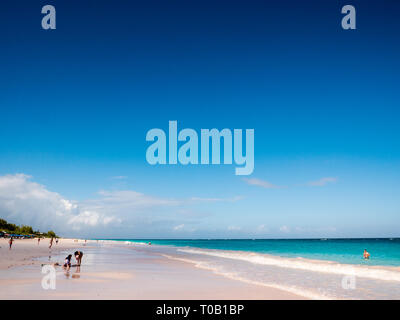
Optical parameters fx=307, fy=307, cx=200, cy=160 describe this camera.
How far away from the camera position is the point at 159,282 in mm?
17344

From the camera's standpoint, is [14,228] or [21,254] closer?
[21,254]

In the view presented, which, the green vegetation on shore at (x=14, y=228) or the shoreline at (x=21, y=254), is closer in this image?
the shoreline at (x=21, y=254)

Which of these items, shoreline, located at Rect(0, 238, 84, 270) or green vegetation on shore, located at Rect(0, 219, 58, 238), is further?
green vegetation on shore, located at Rect(0, 219, 58, 238)

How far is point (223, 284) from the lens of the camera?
17.1m
